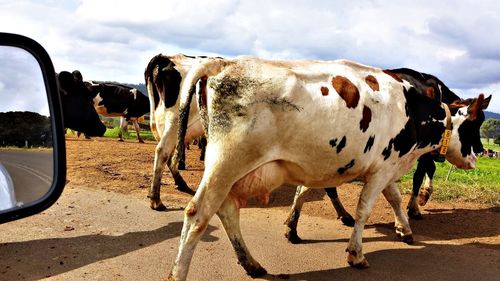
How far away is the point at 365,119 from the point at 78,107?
286cm

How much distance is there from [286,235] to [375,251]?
1.15 m

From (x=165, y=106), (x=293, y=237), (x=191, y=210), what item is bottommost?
(x=293, y=237)

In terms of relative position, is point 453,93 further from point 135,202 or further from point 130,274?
point 130,274

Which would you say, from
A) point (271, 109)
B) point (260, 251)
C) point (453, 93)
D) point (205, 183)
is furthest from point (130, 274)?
point (453, 93)

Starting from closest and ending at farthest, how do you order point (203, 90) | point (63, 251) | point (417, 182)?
point (203, 90) < point (63, 251) < point (417, 182)

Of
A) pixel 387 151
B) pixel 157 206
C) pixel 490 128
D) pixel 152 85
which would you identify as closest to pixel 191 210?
pixel 387 151


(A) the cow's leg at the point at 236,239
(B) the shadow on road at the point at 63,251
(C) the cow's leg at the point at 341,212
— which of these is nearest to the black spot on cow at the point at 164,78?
(B) the shadow on road at the point at 63,251

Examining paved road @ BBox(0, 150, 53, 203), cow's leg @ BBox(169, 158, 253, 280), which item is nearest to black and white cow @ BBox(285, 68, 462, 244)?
cow's leg @ BBox(169, 158, 253, 280)

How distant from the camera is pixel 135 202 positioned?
795 cm

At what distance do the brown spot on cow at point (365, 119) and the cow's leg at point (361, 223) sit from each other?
0.90 m

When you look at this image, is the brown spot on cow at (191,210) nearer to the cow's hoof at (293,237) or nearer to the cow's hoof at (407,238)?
the cow's hoof at (293,237)

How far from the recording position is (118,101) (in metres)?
21.3

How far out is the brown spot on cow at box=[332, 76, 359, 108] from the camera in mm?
4941

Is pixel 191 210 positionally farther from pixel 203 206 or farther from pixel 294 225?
pixel 294 225
